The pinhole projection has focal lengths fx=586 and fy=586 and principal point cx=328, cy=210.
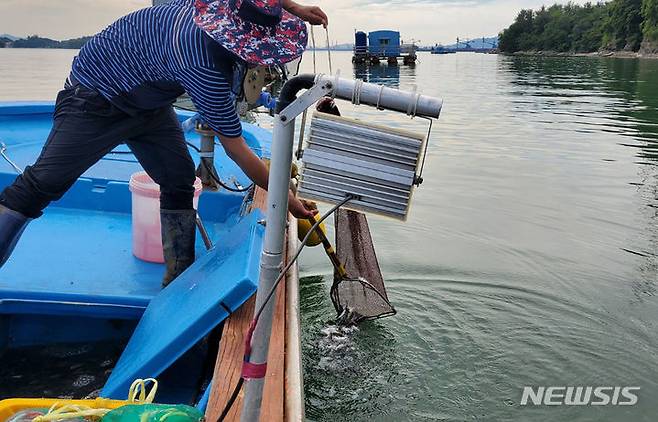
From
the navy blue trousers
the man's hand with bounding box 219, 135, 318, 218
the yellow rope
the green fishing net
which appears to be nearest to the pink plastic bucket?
the navy blue trousers

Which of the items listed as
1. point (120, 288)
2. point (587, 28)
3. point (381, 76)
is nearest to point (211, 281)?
point (120, 288)

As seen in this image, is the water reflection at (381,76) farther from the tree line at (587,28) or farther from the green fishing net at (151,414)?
the tree line at (587,28)

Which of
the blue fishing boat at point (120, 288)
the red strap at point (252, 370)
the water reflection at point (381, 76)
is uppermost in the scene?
the red strap at point (252, 370)

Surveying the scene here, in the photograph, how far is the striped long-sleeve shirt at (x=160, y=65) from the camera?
2152 millimetres

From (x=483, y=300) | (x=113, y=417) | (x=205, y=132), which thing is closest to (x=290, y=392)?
(x=113, y=417)

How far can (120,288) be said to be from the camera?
327 centimetres

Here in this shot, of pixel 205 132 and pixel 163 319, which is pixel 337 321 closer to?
pixel 205 132

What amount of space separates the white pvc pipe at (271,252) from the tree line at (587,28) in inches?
3476

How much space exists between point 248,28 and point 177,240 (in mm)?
1537

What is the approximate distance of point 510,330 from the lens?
477cm

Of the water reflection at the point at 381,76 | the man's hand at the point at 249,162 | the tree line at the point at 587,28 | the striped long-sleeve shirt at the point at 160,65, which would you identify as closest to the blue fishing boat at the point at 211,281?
the man's hand at the point at 249,162

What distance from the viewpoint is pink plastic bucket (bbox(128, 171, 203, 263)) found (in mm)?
3492

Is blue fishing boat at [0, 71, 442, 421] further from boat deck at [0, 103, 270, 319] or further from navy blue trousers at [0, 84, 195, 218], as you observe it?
navy blue trousers at [0, 84, 195, 218]

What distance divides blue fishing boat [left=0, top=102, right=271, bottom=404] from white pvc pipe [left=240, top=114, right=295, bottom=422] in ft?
2.82
